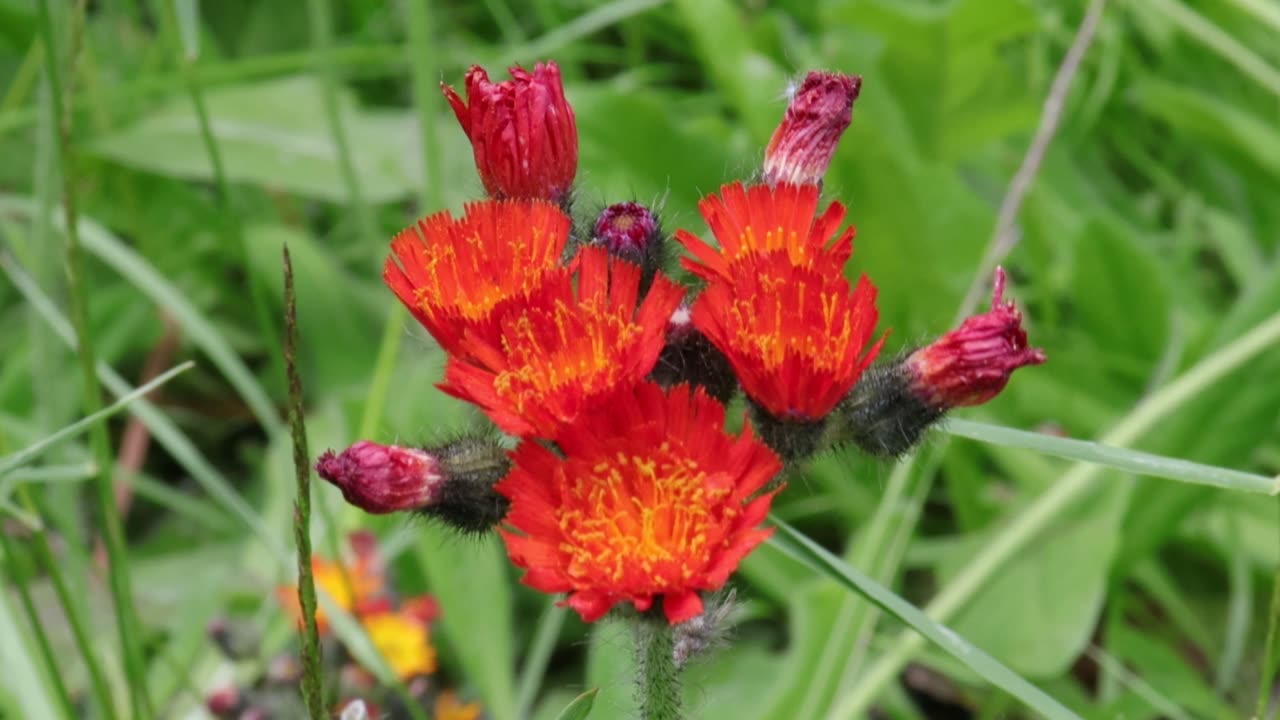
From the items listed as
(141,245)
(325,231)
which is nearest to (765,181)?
(141,245)

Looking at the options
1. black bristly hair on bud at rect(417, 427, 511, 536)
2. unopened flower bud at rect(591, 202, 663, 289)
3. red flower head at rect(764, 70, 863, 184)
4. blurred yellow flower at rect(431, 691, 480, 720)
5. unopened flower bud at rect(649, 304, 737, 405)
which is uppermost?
red flower head at rect(764, 70, 863, 184)

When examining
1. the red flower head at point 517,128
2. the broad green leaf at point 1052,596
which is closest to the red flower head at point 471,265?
the red flower head at point 517,128

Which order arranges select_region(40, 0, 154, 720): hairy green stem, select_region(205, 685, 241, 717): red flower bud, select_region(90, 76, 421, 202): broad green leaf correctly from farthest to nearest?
select_region(90, 76, 421, 202): broad green leaf
select_region(205, 685, 241, 717): red flower bud
select_region(40, 0, 154, 720): hairy green stem

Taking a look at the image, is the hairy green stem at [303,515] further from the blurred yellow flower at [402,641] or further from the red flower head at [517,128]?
the blurred yellow flower at [402,641]

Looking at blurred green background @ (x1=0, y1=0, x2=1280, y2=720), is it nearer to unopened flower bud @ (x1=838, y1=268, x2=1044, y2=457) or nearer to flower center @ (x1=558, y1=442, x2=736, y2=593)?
unopened flower bud @ (x1=838, y1=268, x2=1044, y2=457)

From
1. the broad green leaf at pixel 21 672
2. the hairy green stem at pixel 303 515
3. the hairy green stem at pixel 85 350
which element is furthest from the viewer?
the broad green leaf at pixel 21 672

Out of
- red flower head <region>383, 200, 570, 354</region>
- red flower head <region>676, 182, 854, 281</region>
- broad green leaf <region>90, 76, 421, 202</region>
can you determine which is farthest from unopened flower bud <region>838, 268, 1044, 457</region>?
broad green leaf <region>90, 76, 421, 202</region>

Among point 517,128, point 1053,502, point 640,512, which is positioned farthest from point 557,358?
point 1053,502

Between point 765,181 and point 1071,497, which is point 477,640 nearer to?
point 1071,497
